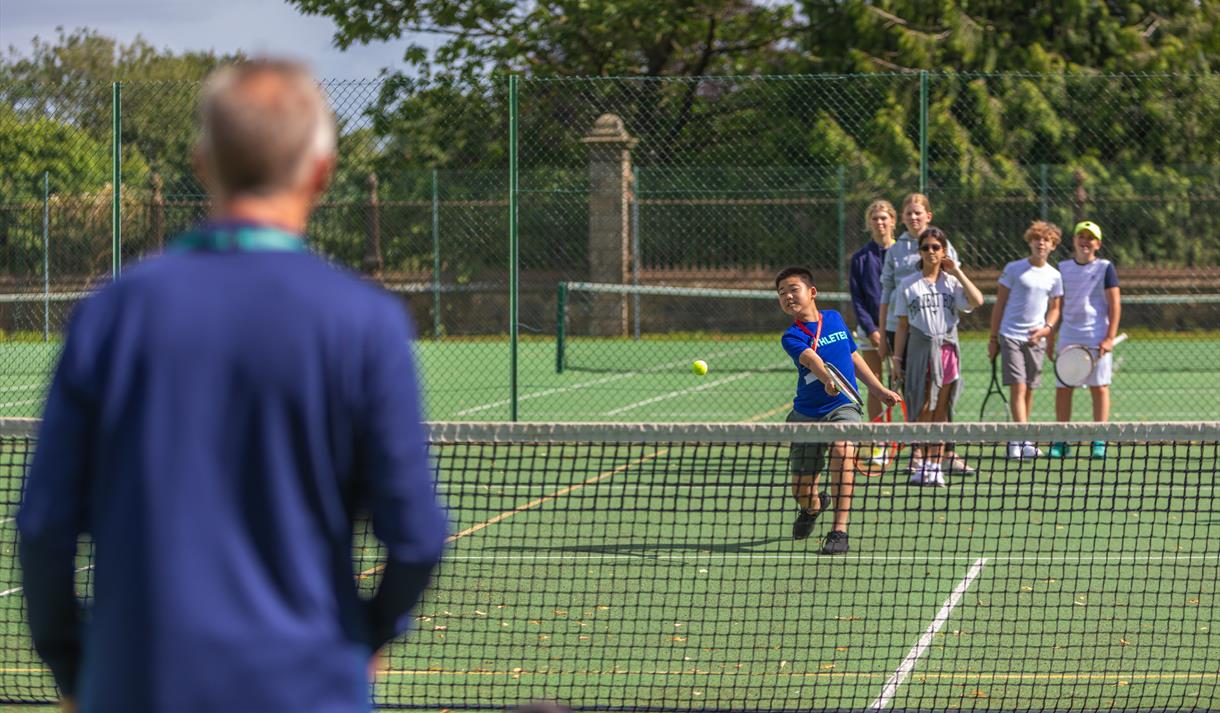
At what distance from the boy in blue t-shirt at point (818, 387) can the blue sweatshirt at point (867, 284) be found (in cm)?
287

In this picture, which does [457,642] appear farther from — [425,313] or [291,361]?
[425,313]

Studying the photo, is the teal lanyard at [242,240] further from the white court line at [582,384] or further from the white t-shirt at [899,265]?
the white court line at [582,384]

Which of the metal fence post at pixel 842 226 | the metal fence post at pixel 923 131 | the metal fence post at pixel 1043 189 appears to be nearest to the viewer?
the metal fence post at pixel 923 131

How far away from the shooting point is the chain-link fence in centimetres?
1438

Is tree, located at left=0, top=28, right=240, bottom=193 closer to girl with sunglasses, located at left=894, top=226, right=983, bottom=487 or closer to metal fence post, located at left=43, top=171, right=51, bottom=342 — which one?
metal fence post, located at left=43, top=171, right=51, bottom=342

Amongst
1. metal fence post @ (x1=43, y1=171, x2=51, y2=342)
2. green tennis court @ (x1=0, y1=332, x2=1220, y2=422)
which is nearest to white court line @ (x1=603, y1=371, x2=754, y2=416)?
green tennis court @ (x1=0, y1=332, x2=1220, y2=422)

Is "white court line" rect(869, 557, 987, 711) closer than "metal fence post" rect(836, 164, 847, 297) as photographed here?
Yes

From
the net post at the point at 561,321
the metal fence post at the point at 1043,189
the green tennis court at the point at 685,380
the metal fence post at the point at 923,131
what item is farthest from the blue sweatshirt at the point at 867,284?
the metal fence post at the point at 1043,189

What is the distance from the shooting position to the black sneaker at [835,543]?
820 centimetres

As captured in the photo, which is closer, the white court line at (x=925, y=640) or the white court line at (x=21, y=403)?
the white court line at (x=925, y=640)

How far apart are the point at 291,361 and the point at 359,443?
Answer: 156 millimetres

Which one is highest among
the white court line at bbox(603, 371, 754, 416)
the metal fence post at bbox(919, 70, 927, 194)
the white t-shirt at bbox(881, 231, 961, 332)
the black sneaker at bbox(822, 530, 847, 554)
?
the metal fence post at bbox(919, 70, 927, 194)

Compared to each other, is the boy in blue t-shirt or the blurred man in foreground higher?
the blurred man in foreground

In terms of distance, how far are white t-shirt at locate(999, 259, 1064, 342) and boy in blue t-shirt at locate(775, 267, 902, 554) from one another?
11.4 feet
